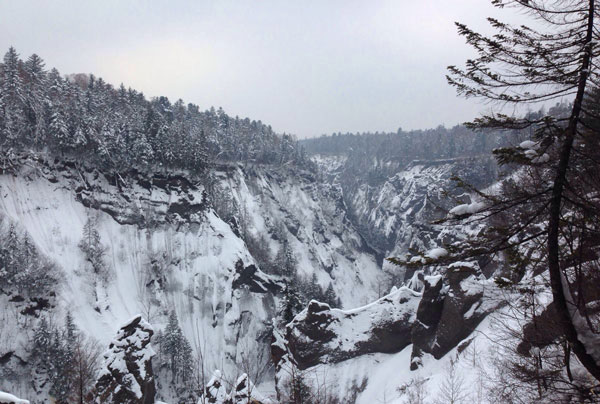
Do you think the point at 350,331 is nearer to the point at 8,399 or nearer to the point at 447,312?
the point at 447,312

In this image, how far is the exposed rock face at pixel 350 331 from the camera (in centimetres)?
3122

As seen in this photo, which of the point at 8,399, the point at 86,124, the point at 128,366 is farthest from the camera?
the point at 86,124

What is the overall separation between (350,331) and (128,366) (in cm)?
2030

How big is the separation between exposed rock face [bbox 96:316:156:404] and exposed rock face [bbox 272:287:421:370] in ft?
46.3

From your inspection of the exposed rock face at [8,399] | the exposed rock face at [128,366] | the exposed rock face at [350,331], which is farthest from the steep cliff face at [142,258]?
the exposed rock face at [8,399]

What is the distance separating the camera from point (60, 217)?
47594 mm

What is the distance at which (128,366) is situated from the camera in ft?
77.1

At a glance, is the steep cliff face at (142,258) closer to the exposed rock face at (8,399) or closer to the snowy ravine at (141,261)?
the snowy ravine at (141,261)

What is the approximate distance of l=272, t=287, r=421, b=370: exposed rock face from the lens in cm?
3122

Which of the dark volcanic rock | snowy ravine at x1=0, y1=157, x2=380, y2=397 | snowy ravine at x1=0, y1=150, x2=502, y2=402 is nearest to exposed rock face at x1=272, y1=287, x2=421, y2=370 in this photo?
snowy ravine at x1=0, y1=150, x2=502, y2=402

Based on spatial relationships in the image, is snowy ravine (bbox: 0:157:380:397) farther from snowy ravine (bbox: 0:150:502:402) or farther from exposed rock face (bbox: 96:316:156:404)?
exposed rock face (bbox: 96:316:156:404)

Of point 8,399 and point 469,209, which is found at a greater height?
point 469,209

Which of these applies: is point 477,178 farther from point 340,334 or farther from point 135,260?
point 135,260

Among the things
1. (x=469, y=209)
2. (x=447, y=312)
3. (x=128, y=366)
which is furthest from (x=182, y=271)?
(x=469, y=209)
